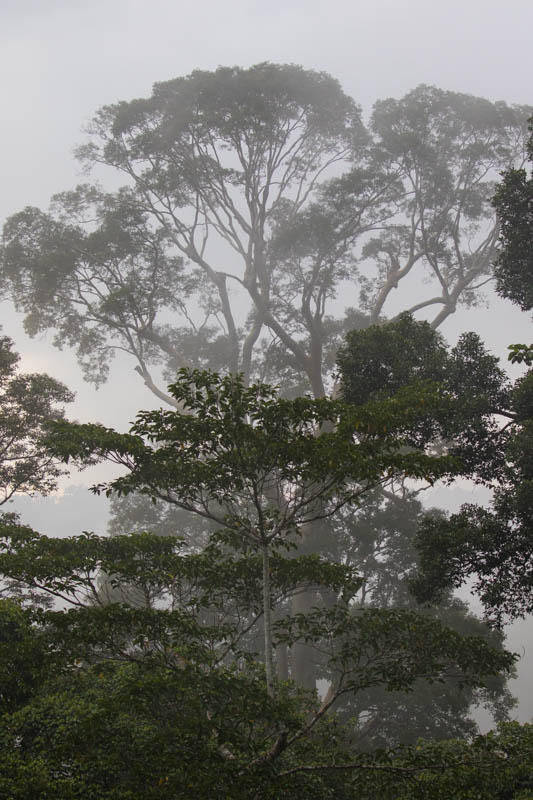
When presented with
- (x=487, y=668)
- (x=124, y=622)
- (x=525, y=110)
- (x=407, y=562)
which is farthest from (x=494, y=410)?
(x=525, y=110)

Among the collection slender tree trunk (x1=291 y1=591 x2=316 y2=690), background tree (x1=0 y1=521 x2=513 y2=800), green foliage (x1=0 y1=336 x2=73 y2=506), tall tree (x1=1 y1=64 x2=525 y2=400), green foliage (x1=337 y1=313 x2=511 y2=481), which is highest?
tall tree (x1=1 y1=64 x2=525 y2=400)

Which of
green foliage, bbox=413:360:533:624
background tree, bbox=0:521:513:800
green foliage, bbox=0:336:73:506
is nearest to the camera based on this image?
background tree, bbox=0:521:513:800

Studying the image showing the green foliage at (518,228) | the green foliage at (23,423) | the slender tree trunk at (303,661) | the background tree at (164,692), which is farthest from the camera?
the slender tree trunk at (303,661)

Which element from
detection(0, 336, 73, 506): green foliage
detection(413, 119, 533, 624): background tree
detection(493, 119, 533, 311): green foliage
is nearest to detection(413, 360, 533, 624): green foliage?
detection(413, 119, 533, 624): background tree

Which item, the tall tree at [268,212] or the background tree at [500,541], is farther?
the tall tree at [268,212]

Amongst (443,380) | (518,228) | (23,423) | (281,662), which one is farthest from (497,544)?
(281,662)

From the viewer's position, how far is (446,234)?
25453 mm

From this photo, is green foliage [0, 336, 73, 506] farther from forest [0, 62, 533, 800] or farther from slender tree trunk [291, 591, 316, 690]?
slender tree trunk [291, 591, 316, 690]

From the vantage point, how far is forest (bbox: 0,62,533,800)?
705 centimetres

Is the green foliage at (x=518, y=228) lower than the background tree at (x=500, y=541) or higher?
higher

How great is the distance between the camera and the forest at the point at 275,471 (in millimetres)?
7047

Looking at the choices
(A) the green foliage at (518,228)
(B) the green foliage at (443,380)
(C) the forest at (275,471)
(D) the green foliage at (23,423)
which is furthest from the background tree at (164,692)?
(D) the green foliage at (23,423)

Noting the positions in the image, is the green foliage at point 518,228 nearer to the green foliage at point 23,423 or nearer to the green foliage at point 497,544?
the green foliage at point 497,544

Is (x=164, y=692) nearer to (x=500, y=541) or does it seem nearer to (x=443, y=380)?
(x=500, y=541)
